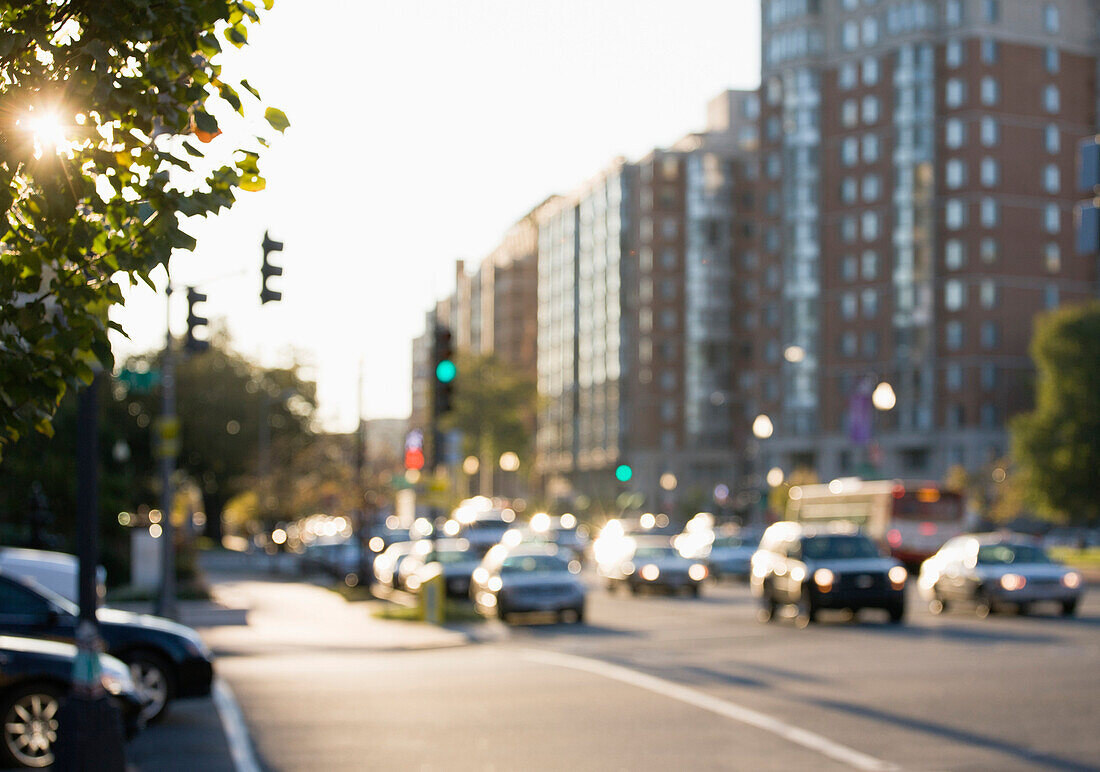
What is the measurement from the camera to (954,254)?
95.4 m

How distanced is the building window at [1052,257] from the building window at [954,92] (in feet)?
33.6

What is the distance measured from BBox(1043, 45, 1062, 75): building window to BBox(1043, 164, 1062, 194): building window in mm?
6101

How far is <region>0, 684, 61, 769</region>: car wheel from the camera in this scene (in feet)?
40.9

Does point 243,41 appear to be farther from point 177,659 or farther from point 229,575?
point 229,575

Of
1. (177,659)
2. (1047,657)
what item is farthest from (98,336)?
(1047,657)

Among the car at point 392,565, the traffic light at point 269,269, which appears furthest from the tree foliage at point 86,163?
the car at point 392,565

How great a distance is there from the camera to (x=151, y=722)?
15.5m

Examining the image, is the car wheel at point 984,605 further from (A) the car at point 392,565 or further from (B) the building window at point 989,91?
(B) the building window at point 989,91

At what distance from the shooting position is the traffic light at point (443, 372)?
27.6 metres

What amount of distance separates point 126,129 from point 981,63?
95616 mm

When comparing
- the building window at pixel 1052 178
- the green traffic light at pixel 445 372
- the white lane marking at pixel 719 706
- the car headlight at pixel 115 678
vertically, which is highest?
the building window at pixel 1052 178

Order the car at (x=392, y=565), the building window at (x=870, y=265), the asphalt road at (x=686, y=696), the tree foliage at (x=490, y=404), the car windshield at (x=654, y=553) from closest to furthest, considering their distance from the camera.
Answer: the asphalt road at (x=686, y=696), the car windshield at (x=654, y=553), the car at (x=392, y=565), the building window at (x=870, y=265), the tree foliage at (x=490, y=404)

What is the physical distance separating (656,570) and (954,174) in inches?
2398

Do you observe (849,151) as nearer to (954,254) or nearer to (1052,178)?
(954,254)
